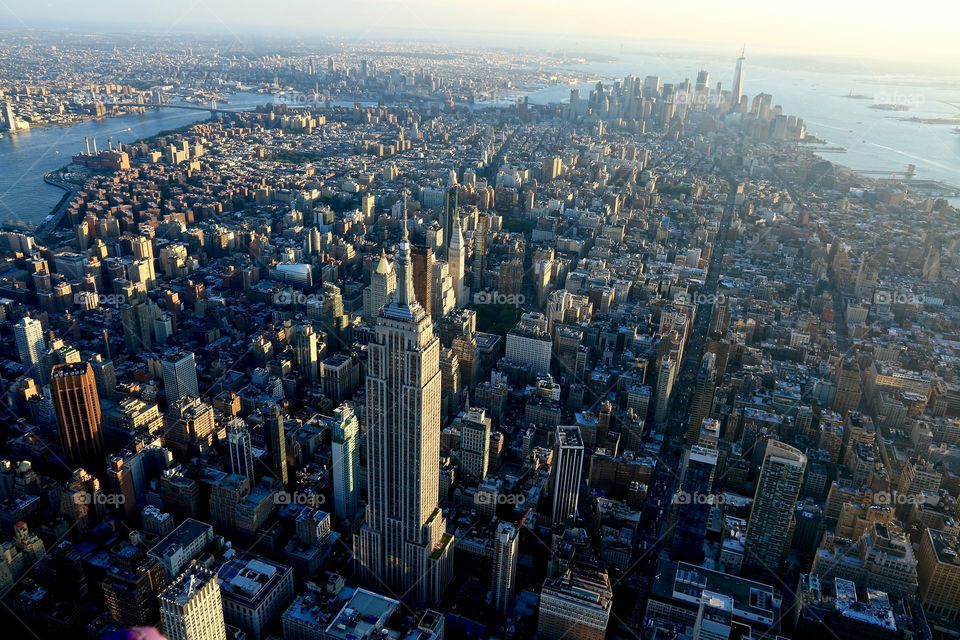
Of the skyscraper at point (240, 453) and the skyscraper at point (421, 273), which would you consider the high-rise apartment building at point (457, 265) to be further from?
the skyscraper at point (240, 453)

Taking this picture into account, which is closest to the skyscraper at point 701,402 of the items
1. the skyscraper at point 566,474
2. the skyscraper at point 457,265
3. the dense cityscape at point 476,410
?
the dense cityscape at point 476,410

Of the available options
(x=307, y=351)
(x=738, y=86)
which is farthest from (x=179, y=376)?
(x=738, y=86)

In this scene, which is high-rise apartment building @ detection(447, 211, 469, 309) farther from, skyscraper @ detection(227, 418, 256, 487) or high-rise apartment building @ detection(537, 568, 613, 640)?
high-rise apartment building @ detection(537, 568, 613, 640)

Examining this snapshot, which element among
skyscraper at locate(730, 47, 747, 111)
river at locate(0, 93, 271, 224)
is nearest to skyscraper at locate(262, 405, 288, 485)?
river at locate(0, 93, 271, 224)

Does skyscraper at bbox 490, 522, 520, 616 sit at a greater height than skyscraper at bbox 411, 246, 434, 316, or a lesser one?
lesser

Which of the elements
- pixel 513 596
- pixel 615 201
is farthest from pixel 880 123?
pixel 513 596

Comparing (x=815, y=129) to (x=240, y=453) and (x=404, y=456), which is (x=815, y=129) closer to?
(x=240, y=453)
